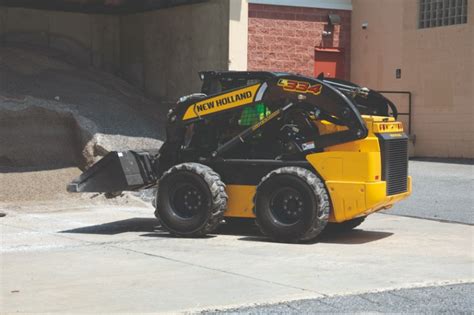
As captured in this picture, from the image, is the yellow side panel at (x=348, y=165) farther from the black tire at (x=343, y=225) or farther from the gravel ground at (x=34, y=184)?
the gravel ground at (x=34, y=184)

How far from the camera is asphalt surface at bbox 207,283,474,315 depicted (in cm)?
751

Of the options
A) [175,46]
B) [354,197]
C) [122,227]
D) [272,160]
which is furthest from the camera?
[175,46]

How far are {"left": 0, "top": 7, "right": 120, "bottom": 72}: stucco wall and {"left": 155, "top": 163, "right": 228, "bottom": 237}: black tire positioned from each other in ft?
44.3

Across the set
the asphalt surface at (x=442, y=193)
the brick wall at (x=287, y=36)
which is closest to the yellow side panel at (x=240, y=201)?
the asphalt surface at (x=442, y=193)

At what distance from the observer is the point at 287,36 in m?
22.4

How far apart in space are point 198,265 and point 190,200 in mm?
2557

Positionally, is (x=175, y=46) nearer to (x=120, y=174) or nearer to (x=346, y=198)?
(x=120, y=174)

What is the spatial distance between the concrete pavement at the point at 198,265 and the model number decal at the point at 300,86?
2124 mm

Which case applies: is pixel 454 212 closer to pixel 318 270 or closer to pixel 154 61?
Answer: pixel 318 270

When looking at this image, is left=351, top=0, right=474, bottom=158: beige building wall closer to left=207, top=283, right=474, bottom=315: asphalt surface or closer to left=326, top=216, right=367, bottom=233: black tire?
left=326, top=216, right=367, bottom=233: black tire

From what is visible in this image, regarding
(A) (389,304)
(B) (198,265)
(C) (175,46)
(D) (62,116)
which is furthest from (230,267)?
(C) (175,46)

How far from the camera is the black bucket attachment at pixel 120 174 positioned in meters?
12.6

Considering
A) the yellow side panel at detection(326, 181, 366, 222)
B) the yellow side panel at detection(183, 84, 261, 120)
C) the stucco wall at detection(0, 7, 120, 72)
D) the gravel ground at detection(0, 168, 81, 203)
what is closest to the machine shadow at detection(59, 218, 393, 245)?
the yellow side panel at detection(326, 181, 366, 222)

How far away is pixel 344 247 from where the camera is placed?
11359 millimetres
